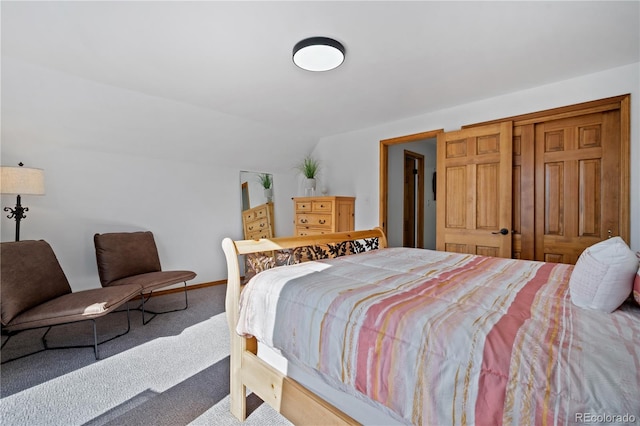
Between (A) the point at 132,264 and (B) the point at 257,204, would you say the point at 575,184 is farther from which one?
(A) the point at 132,264

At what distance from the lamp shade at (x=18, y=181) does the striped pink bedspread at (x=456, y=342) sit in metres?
2.40

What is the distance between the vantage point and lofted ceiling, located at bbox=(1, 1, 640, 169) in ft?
5.48

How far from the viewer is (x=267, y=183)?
189 inches

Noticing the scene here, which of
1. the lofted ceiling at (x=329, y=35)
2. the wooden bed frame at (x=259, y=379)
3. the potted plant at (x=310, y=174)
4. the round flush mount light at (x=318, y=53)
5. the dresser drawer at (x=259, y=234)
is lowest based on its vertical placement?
the wooden bed frame at (x=259, y=379)

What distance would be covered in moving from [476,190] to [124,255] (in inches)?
153

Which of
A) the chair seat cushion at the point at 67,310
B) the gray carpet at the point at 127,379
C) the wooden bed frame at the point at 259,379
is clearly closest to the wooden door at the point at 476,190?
the wooden bed frame at the point at 259,379

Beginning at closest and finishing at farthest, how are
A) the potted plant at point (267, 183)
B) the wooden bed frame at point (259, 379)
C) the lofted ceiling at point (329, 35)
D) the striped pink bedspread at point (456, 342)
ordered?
the striped pink bedspread at point (456, 342), the wooden bed frame at point (259, 379), the lofted ceiling at point (329, 35), the potted plant at point (267, 183)

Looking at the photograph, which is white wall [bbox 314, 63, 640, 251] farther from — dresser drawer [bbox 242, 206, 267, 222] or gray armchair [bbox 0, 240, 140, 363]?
gray armchair [bbox 0, 240, 140, 363]

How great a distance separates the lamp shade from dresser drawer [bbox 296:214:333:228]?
9.63 feet

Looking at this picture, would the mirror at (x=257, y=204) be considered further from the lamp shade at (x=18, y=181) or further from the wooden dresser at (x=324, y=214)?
the lamp shade at (x=18, y=181)

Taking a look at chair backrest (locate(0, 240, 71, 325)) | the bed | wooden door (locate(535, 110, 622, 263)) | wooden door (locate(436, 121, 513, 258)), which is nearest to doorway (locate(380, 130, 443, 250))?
wooden door (locate(436, 121, 513, 258))

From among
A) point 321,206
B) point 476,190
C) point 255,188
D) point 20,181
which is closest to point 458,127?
point 476,190

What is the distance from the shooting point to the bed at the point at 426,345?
701 mm

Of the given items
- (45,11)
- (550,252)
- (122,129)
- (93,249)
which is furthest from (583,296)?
(93,249)
